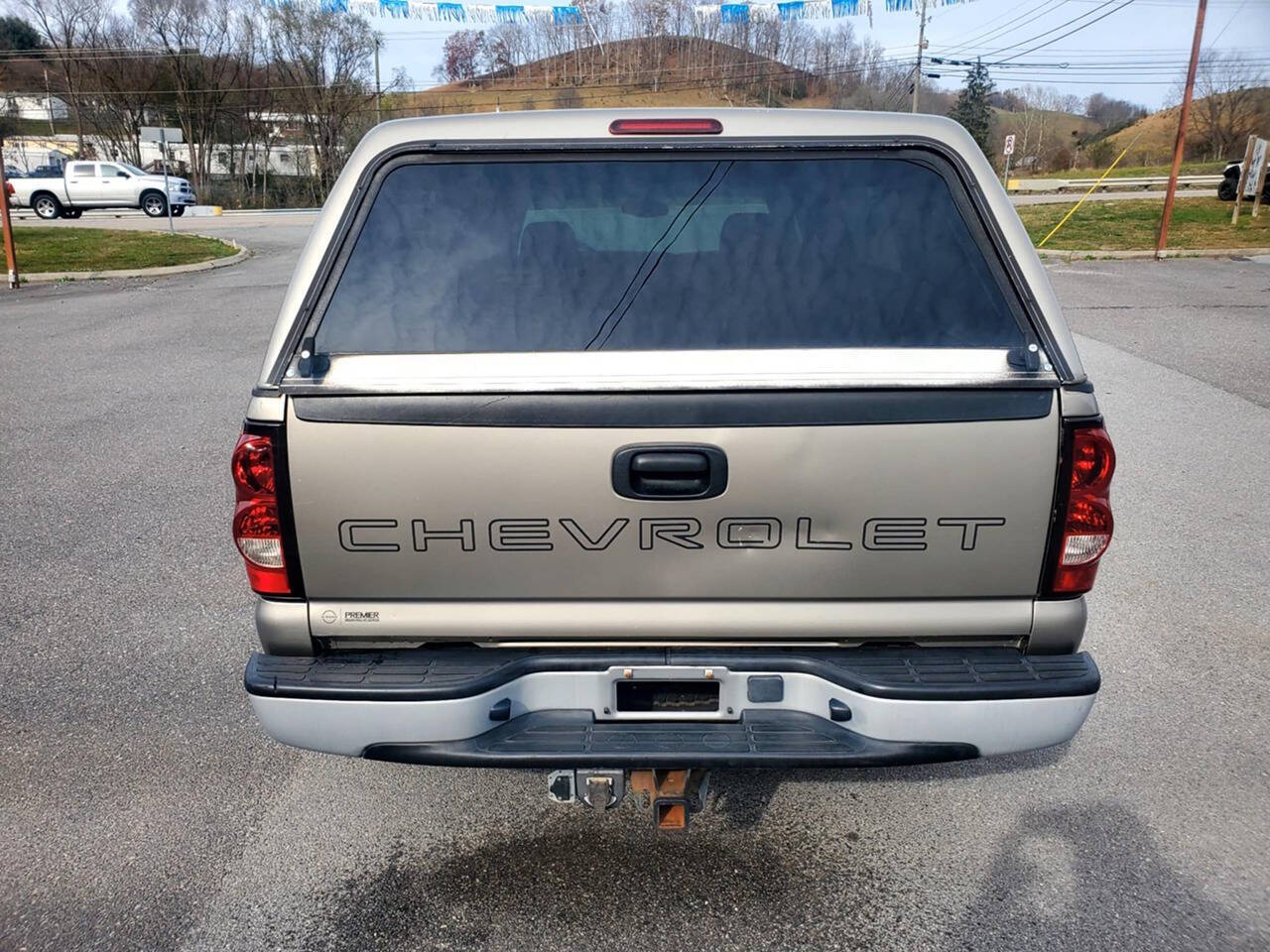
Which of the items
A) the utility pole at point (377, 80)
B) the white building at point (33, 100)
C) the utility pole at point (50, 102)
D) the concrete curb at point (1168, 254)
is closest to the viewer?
the concrete curb at point (1168, 254)

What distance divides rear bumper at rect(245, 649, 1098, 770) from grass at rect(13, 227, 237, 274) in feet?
64.2

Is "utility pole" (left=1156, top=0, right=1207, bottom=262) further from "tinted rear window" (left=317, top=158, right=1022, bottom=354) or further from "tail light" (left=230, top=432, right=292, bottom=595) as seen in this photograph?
"tail light" (left=230, top=432, right=292, bottom=595)

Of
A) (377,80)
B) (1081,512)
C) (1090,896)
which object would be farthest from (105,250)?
(377,80)

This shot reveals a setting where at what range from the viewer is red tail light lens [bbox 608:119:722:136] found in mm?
2639

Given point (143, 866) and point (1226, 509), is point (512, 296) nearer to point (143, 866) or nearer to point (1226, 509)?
point (143, 866)

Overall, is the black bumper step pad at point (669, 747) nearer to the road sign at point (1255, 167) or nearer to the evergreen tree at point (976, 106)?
the road sign at point (1255, 167)

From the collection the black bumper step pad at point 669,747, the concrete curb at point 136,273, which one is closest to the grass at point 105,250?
the concrete curb at point 136,273

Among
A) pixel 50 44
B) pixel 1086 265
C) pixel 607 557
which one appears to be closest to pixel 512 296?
pixel 607 557

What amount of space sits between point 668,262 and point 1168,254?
2070 centimetres

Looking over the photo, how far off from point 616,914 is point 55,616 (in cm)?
327

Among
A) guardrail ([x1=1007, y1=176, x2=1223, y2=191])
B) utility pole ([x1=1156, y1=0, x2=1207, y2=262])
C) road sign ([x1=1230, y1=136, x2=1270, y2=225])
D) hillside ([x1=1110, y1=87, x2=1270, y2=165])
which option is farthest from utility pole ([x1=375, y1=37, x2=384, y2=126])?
utility pole ([x1=1156, y1=0, x2=1207, y2=262])

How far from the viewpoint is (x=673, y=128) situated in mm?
2646

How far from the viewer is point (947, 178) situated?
264 cm

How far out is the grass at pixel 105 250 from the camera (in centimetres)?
1962
